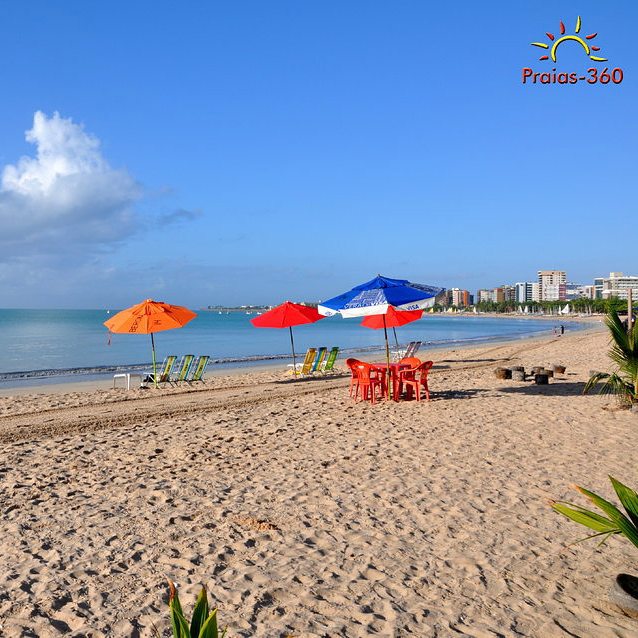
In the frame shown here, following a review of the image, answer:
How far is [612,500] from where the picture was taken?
482 centimetres

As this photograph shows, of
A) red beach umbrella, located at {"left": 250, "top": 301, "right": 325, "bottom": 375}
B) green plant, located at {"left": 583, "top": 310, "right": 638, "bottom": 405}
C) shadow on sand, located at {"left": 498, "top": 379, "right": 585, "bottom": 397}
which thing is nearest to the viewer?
green plant, located at {"left": 583, "top": 310, "right": 638, "bottom": 405}

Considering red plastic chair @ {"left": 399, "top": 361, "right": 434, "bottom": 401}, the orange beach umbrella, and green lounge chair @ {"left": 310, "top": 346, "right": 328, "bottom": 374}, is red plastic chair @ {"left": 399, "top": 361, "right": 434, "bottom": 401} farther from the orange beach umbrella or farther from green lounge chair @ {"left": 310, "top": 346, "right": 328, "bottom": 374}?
green lounge chair @ {"left": 310, "top": 346, "right": 328, "bottom": 374}

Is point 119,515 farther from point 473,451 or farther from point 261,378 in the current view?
point 261,378

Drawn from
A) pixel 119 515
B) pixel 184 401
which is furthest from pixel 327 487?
pixel 184 401

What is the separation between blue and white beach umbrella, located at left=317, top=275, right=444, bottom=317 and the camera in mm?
9430

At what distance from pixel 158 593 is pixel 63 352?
3309cm

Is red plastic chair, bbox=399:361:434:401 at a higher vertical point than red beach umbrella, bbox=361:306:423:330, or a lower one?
lower

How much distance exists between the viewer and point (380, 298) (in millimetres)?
9477

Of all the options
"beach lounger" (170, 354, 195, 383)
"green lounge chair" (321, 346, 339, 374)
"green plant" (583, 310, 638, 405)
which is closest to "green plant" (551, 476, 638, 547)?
"green plant" (583, 310, 638, 405)

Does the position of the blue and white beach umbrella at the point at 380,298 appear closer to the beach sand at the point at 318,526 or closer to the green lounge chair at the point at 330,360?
the beach sand at the point at 318,526

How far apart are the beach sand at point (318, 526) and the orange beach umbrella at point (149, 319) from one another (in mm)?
4342

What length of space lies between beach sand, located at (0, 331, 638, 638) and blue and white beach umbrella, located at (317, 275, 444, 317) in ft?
5.82

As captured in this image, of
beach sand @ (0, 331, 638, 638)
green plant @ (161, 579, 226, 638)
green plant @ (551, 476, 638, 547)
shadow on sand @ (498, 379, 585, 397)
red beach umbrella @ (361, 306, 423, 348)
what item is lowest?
shadow on sand @ (498, 379, 585, 397)

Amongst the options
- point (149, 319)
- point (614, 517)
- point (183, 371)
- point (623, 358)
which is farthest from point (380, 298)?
point (183, 371)
